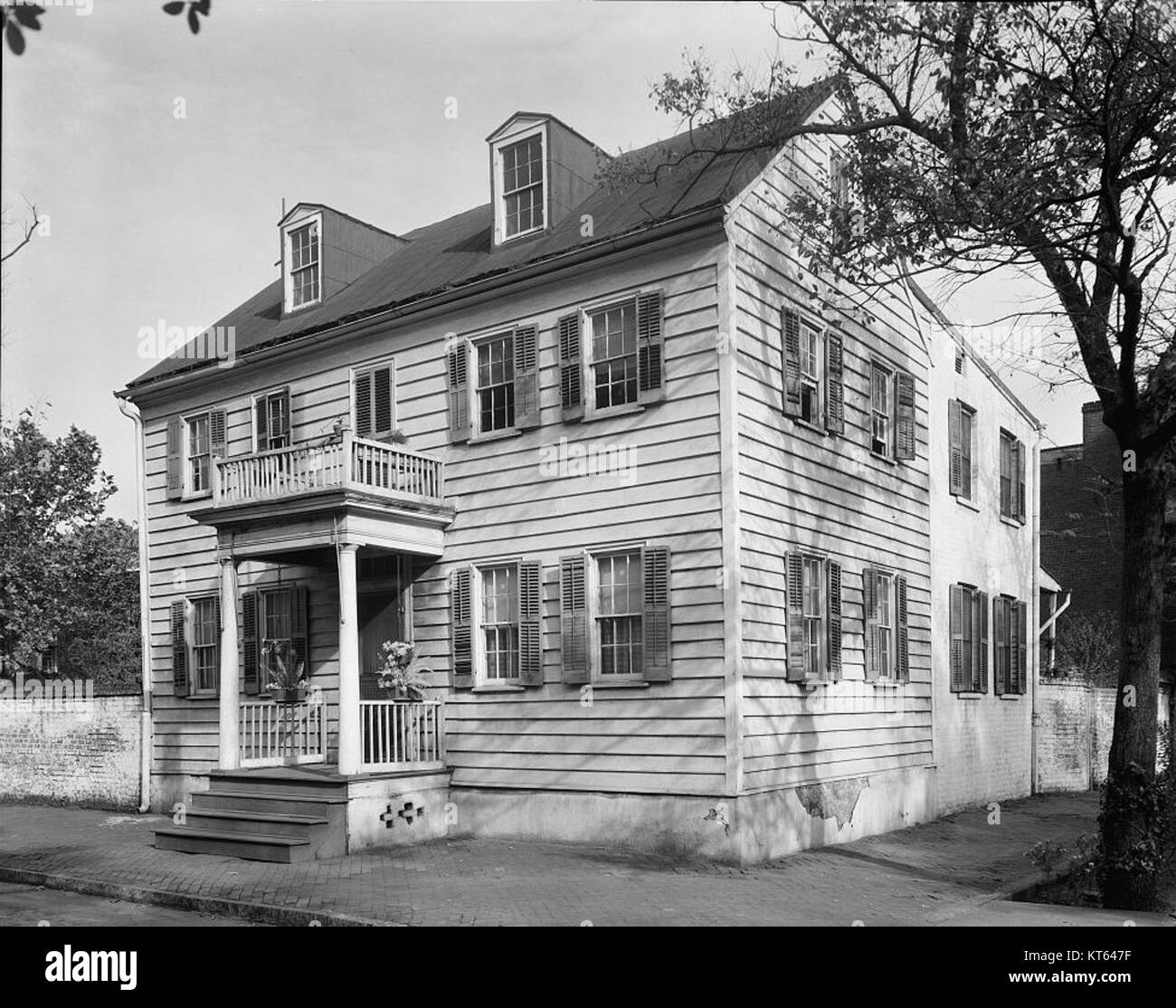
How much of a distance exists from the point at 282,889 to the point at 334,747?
5637 mm

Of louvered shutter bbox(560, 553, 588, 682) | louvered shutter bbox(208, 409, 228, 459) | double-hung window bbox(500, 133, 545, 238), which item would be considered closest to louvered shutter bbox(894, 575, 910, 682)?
louvered shutter bbox(560, 553, 588, 682)

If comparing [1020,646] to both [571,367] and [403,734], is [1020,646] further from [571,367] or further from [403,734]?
[403,734]

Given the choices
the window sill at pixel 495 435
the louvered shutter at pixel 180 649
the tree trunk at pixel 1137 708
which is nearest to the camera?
the tree trunk at pixel 1137 708


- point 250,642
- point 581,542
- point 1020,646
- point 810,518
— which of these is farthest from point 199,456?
point 1020,646

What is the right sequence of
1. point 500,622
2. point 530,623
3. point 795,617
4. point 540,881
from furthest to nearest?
point 500,622 → point 530,623 → point 795,617 → point 540,881

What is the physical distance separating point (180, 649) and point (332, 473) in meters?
6.18

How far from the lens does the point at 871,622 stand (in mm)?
17375

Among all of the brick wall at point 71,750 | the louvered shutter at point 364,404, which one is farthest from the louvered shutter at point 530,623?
the brick wall at point 71,750

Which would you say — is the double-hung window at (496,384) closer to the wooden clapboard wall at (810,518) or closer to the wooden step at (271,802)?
the wooden clapboard wall at (810,518)

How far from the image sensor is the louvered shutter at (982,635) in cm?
2125

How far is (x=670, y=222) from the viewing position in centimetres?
1437

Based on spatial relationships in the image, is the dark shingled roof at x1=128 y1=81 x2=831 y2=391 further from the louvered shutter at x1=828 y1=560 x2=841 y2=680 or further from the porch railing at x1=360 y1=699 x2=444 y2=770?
the porch railing at x1=360 y1=699 x2=444 y2=770

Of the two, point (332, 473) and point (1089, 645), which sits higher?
point (332, 473)

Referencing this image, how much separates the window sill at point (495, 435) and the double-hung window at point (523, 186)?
320 cm
